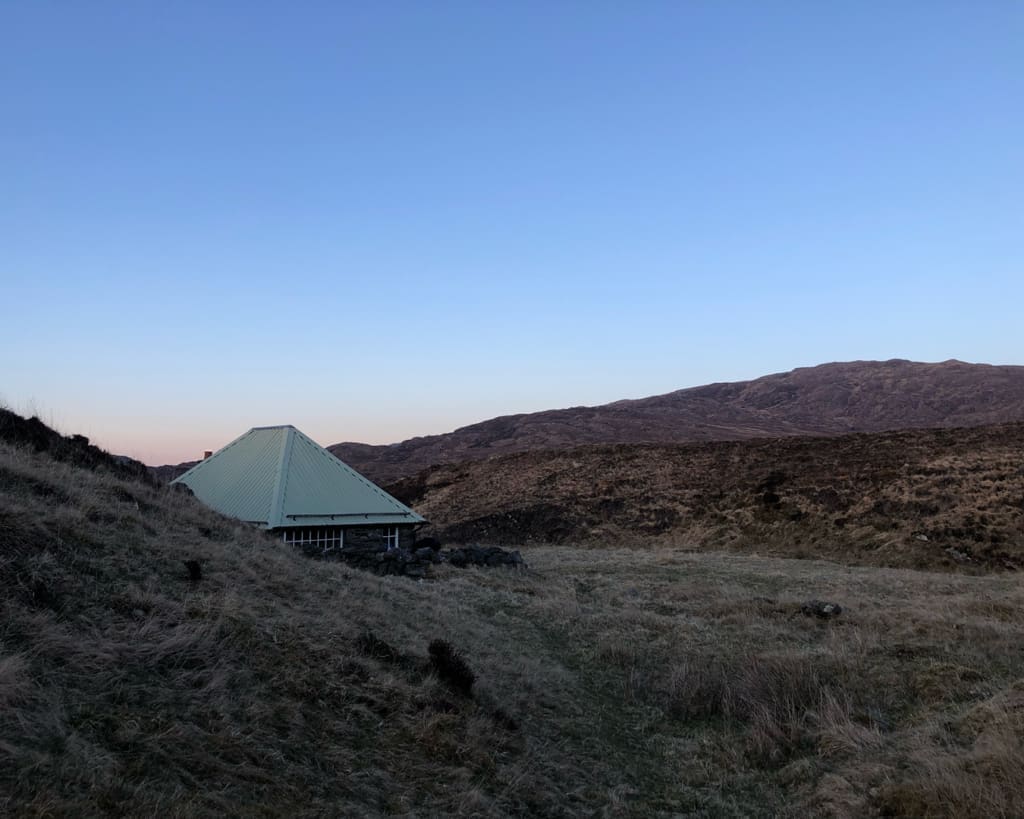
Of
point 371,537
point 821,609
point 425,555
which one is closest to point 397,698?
point 821,609

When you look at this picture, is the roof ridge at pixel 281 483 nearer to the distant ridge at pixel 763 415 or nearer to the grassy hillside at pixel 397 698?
the grassy hillside at pixel 397 698

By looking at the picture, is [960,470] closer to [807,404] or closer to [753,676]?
[753,676]

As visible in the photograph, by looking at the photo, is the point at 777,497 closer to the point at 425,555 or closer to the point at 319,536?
the point at 425,555

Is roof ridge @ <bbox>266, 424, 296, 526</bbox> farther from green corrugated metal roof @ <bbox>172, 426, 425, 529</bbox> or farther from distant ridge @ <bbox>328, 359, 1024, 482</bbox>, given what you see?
distant ridge @ <bbox>328, 359, 1024, 482</bbox>

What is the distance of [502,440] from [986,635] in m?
81.2

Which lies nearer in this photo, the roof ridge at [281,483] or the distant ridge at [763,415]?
the roof ridge at [281,483]

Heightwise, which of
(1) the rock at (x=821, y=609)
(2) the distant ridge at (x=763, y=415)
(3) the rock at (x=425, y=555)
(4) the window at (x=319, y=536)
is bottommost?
(1) the rock at (x=821, y=609)

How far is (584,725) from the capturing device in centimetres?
949

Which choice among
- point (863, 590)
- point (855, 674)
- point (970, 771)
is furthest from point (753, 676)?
point (863, 590)

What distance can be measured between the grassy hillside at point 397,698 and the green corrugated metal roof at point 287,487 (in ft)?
37.1

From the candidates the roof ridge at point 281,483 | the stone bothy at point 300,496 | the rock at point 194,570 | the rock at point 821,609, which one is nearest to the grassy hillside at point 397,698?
the rock at point 194,570

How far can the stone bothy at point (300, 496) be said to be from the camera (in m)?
25.6

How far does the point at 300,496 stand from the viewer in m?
26.2

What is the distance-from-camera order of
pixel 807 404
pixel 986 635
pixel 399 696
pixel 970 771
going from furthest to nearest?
pixel 807 404, pixel 986 635, pixel 399 696, pixel 970 771
